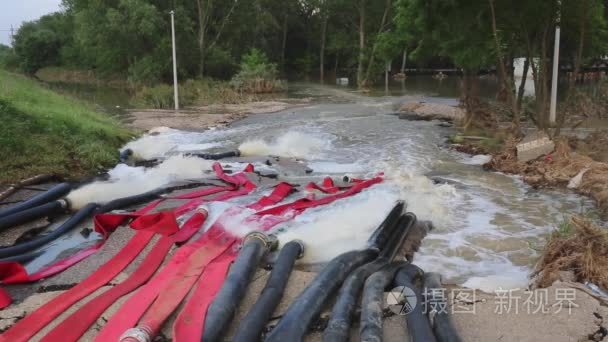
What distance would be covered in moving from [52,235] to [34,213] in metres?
0.60

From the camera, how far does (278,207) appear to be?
19.7 ft

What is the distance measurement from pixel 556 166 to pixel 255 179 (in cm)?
471

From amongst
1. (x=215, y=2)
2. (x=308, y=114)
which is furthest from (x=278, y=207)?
(x=215, y=2)

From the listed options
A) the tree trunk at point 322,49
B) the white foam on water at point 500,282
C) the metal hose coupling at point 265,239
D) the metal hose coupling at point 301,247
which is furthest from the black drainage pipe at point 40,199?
the tree trunk at point 322,49

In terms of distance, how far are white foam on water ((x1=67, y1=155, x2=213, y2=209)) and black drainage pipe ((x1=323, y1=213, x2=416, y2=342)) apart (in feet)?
11.9

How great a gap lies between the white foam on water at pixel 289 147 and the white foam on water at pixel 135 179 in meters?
1.73

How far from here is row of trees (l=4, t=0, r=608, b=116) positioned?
398 inches

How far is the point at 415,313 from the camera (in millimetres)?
3244

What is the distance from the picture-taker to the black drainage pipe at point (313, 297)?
117 inches

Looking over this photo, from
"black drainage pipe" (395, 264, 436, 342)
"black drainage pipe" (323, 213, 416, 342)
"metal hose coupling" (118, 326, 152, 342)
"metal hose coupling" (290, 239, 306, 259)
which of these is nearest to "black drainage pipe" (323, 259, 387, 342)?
"black drainage pipe" (323, 213, 416, 342)

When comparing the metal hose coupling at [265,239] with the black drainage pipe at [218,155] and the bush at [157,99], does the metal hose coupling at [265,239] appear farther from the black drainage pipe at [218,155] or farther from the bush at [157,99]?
the bush at [157,99]

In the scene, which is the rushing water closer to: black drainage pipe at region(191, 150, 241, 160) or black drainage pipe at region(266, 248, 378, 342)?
black drainage pipe at region(191, 150, 241, 160)

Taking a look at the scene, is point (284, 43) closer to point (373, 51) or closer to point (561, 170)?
point (373, 51)

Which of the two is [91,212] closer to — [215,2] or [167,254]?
[167,254]
